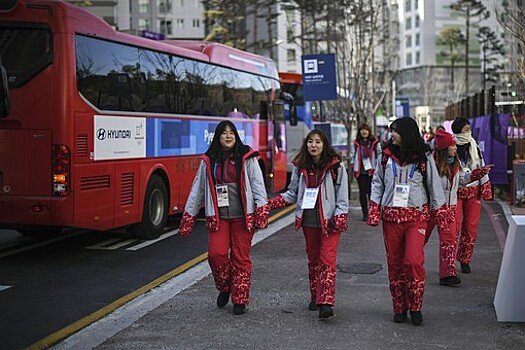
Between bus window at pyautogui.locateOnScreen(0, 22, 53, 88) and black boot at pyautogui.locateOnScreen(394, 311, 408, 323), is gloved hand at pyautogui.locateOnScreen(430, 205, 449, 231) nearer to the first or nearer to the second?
black boot at pyautogui.locateOnScreen(394, 311, 408, 323)

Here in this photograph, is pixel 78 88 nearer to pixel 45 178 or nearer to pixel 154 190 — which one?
pixel 45 178

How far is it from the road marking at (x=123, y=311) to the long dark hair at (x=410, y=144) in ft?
9.35

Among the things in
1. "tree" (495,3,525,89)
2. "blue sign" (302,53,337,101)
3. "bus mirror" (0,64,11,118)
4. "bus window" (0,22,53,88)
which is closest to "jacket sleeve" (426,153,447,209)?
"bus mirror" (0,64,11,118)

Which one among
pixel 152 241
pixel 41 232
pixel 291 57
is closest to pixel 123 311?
pixel 152 241

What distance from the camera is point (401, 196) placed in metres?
6.79

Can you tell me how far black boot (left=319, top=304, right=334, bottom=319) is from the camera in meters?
6.92

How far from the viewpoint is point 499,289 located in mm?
6973

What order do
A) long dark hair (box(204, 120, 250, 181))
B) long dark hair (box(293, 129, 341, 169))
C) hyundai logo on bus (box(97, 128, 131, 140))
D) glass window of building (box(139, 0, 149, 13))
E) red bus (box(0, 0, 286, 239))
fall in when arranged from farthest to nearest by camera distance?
glass window of building (box(139, 0, 149, 13)), hyundai logo on bus (box(97, 128, 131, 140)), red bus (box(0, 0, 286, 239)), long dark hair (box(204, 120, 250, 181)), long dark hair (box(293, 129, 341, 169))

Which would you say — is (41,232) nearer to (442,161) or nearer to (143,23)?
(442,161)

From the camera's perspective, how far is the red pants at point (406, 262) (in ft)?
22.1

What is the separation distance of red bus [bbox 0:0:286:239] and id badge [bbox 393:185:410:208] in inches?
175

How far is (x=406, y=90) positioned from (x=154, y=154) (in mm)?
92745

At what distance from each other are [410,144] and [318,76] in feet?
43.6

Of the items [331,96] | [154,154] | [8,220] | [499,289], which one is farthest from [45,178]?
[331,96]
